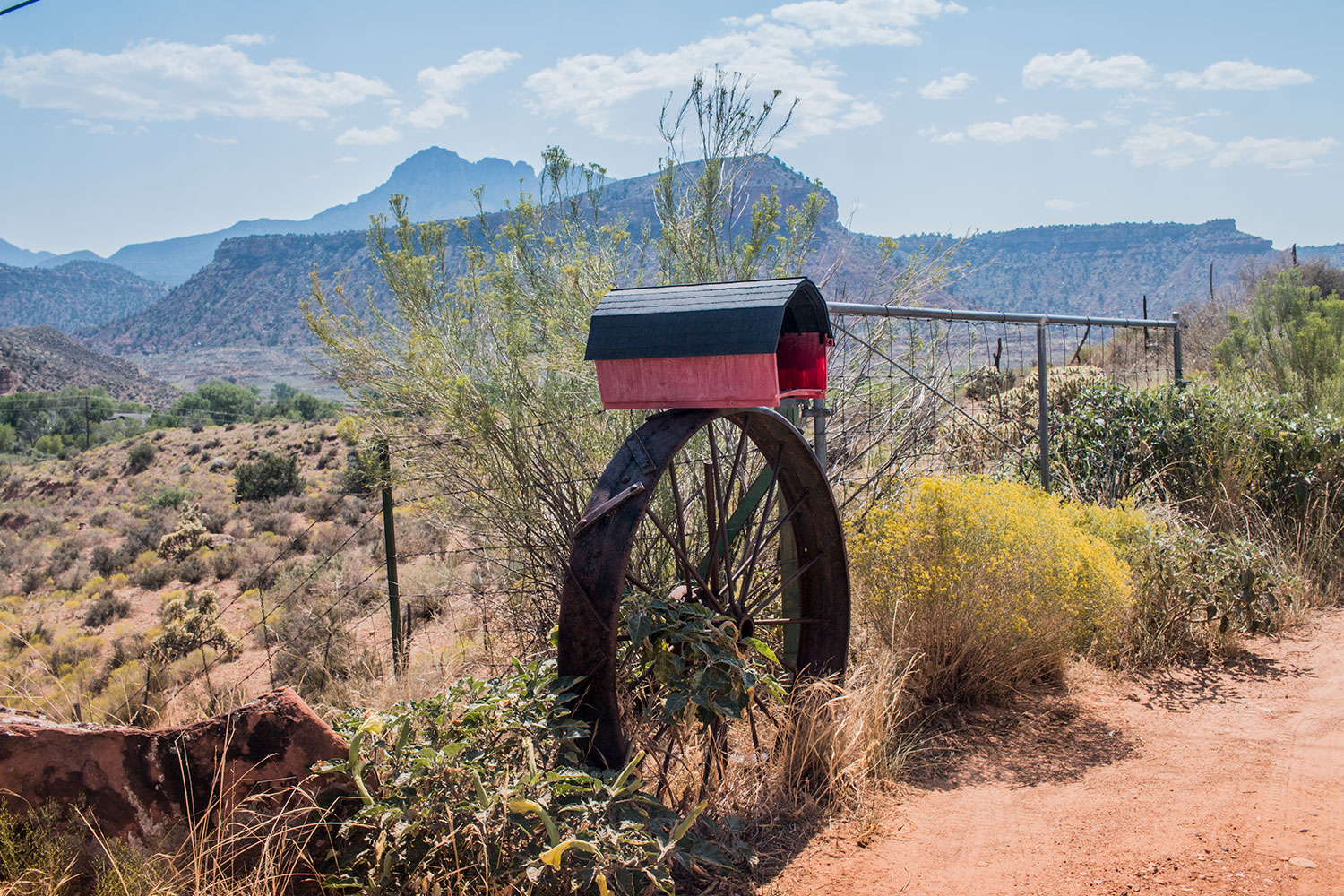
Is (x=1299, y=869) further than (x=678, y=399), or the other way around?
(x=678, y=399)

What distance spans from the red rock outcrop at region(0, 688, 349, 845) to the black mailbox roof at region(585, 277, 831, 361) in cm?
155

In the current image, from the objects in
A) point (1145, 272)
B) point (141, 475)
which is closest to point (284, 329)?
point (141, 475)

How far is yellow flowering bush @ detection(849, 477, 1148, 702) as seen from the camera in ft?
14.2

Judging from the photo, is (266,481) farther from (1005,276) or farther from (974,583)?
(1005,276)

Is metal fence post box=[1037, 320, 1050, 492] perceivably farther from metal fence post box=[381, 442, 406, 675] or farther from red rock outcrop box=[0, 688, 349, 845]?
red rock outcrop box=[0, 688, 349, 845]

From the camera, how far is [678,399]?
310 cm

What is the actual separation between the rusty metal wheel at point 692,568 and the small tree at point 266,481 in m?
16.2

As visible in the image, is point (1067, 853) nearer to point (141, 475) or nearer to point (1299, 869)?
point (1299, 869)

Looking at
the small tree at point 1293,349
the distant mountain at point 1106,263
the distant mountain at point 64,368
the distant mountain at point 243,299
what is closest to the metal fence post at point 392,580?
the small tree at point 1293,349

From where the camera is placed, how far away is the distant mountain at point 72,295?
83.7 meters

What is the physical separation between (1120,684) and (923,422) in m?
2.17

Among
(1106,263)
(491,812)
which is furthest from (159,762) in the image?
(1106,263)

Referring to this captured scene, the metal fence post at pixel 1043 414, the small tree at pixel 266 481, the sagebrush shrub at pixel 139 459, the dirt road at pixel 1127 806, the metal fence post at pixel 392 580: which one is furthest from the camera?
the sagebrush shrub at pixel 139 459

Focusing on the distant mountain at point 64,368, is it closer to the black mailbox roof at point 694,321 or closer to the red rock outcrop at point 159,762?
the red rock outcrop at point 159,762
